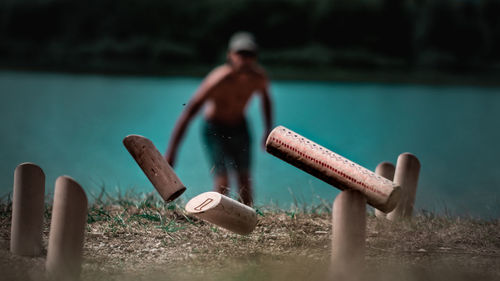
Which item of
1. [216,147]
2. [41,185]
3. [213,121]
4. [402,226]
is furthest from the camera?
[213,121]

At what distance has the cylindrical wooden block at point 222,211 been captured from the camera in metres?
3.64

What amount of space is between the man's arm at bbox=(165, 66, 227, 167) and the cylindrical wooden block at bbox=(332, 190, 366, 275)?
2.30 meters

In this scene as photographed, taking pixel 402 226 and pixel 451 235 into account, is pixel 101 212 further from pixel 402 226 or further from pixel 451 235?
pixel 451 235

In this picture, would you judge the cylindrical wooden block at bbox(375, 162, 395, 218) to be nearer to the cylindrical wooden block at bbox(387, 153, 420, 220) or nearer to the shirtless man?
the cylindrical wooden block at bbox(387, 153, 420, 220)

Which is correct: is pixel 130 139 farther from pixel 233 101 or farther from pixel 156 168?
pixel 233 101

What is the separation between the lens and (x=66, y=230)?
10.5ft

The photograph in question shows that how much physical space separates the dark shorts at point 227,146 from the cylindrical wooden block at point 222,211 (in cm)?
111

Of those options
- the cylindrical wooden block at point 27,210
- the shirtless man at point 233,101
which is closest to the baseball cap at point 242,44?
the shirtless man at point 233,101

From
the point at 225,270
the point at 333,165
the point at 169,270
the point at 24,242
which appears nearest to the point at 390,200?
the point at 333,165

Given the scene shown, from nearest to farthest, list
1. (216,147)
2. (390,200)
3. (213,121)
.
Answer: (390,200) → (216,147) → (213,121)

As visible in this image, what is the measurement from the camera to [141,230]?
434 centimetres

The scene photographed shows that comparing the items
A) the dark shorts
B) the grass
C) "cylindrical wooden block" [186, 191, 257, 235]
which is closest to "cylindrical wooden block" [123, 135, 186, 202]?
"cylindrical wooden block" [186, 191, 257, 235]

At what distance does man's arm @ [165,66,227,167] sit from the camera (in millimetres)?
5172

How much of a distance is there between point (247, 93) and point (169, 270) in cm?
249
